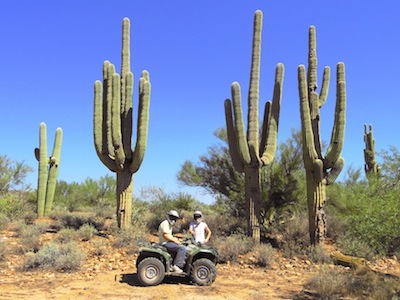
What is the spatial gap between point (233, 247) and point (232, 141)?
3.58 meters

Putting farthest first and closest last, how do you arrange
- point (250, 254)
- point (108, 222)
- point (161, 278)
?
point (108, 222) → point (250, 254) → point (161, 278)

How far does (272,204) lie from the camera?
15.2m

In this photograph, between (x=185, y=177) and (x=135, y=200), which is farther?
(x=135, y=200)

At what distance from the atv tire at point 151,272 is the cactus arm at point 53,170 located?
36.7 feet

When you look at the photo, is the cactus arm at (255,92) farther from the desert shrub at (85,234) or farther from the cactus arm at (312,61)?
the desert shrub at (85,234)

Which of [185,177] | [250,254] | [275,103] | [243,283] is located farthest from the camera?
[185,177]

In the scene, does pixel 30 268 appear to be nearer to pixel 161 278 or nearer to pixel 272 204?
pixel 161 278

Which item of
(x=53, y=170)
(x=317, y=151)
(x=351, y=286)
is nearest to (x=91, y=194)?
(x=53, y=170)

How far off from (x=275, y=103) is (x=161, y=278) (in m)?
7.18

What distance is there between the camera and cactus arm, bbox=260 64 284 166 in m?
12.5

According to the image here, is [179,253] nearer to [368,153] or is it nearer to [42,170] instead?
[42,170]

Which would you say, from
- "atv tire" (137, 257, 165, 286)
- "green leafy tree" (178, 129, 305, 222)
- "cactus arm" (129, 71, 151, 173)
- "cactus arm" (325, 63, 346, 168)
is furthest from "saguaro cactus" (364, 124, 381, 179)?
"atv tire" (137, 257, 165, 286)

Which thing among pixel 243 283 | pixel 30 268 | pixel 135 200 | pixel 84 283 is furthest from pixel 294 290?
pixel 135 200

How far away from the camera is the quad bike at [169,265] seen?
780 cm
